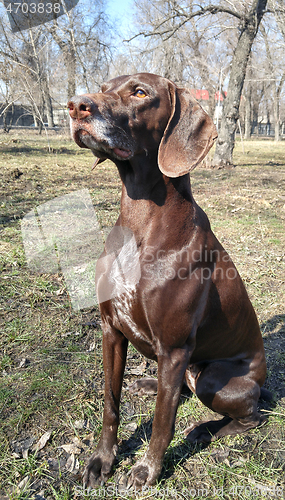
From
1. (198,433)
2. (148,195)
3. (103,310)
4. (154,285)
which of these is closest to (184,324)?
(154,285)

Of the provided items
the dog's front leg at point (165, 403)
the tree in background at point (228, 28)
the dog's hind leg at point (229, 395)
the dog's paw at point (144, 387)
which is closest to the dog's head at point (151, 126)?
the dog's front leg at point (165, 403)

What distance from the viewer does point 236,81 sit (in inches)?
429

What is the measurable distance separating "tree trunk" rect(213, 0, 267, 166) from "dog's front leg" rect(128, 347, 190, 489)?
420 inches

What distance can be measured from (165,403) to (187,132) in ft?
4.37

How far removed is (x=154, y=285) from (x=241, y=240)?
390 centimetres

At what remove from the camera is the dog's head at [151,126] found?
160 cm

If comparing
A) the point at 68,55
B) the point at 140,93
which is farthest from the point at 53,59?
the point at 140,93

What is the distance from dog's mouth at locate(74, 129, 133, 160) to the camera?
5.17ft

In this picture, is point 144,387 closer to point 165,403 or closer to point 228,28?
point 165,403

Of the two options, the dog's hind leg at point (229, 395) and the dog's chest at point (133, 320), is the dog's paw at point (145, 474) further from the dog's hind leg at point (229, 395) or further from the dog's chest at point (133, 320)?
the dog's chest at point (133, 320)

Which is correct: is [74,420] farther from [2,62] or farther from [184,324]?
[2,62]

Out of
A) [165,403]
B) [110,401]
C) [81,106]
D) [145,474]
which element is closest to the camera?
[81,106]

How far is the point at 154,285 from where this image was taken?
1.67 metres

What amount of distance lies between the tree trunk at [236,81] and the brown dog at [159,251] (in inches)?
406
